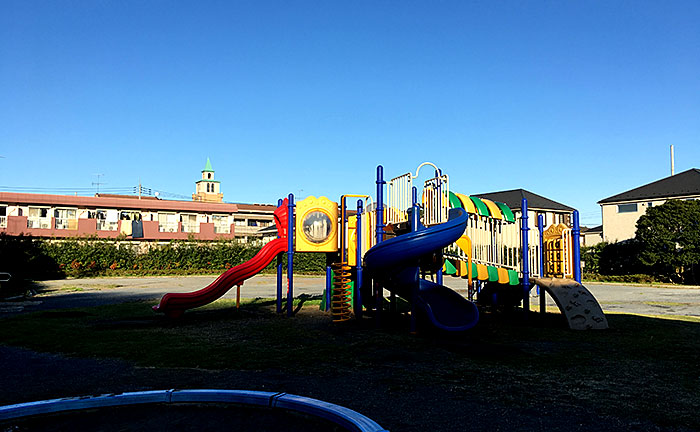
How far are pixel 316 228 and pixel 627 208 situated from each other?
37583 millimetres

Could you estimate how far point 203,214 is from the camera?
51.1 meters

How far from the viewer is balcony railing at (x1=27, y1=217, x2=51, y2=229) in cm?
4253

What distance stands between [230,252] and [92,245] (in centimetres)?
1010

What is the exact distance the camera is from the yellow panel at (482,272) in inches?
459

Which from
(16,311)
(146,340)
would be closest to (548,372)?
(146,340)

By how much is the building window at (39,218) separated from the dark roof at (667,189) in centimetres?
4864

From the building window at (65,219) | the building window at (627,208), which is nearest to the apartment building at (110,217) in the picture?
the building window at (65,219)

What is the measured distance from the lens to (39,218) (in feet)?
142

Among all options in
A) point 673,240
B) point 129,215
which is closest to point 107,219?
point 129,215

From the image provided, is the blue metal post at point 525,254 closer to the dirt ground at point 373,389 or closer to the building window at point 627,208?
the dirt ground at point 373,389

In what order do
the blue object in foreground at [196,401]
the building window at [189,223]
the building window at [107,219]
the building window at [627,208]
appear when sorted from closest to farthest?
the blue object in foreground at [196,401] < the building window at [627,208] < the building window at [107,219] < the building window at [189,223]

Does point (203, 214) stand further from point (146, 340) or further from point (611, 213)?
point (146, 340)

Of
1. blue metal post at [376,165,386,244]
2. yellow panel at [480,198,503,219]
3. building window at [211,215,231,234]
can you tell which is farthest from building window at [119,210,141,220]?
yellow panel at [480,198,503,219]

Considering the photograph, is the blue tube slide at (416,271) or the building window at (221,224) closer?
the blue tube slide at (416,271)
